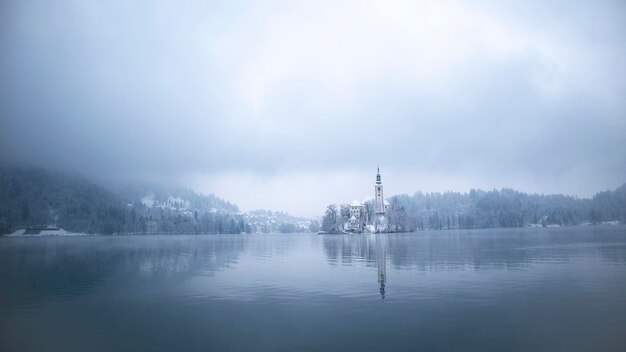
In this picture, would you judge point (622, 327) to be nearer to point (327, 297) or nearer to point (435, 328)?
point (435, 328)

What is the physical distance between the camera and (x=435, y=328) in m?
17.8

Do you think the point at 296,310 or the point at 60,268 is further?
the point at 60,268

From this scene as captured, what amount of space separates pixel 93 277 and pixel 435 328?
3206cm

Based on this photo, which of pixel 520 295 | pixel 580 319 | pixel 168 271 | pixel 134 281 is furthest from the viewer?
pixel 168 271

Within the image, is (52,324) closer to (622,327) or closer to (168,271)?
(168,271)

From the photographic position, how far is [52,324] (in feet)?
65.6

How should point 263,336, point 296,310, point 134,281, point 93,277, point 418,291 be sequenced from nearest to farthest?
point 263,336 < point 296,310 < point 418,291 < point 134,281 < point 93,277

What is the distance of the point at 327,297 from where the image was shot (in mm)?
25859

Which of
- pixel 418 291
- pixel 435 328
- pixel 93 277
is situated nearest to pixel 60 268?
pixel 93 277

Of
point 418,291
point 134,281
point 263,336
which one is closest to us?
point 263,336

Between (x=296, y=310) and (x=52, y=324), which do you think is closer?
(x=52, y=324)

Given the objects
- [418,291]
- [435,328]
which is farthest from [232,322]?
[418,291]

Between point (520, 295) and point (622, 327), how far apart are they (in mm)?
7341

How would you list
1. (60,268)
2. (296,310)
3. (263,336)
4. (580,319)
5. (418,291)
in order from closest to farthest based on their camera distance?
(263,336), (580,319), (296,310), (418,291), (60,268)
